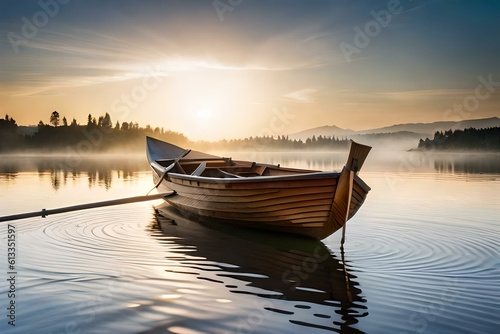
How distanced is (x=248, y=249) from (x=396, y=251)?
3.67 metres

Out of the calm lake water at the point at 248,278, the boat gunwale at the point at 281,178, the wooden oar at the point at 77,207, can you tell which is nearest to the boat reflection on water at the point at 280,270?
the calm lake water at the point at 248,278

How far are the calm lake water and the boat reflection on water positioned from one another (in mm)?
31

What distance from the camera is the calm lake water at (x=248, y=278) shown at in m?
6.09

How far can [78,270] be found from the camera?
859 cm

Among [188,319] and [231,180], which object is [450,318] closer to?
[188,319]

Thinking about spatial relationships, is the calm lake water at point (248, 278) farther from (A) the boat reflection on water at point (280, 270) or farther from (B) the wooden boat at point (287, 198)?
(B) the wooden boat at point (287, 198)

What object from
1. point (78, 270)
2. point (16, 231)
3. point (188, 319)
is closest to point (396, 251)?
point (188, 319)

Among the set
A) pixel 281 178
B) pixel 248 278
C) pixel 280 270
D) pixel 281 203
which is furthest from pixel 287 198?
pixel 248 278

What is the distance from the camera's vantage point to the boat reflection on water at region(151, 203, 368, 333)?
6.57 meters

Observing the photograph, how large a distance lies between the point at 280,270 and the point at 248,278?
0.90m

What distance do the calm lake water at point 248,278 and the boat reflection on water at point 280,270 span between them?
0.03 m

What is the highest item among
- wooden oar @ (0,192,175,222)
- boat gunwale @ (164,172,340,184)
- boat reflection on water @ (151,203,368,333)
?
boat gunwale @ (164,172,340,184)

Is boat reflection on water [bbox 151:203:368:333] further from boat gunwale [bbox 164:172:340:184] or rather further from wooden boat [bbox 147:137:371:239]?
boat gunwale [bbox 164:172:340:184]

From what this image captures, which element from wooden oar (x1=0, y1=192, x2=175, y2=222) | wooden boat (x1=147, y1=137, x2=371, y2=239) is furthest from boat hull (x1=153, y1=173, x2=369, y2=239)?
wooden oar (x1=0, y1=192, x2=175, y2=222)
